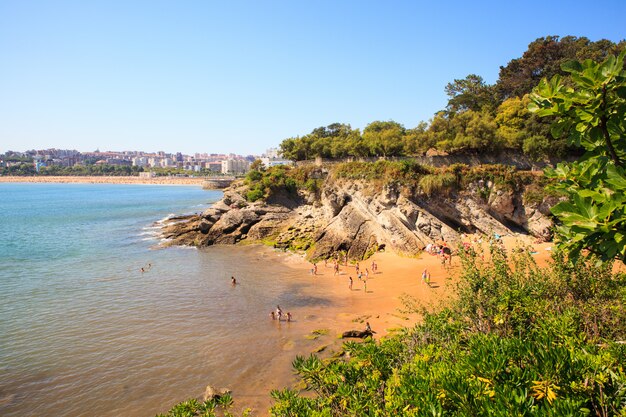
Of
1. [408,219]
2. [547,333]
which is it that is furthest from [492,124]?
[547,333]

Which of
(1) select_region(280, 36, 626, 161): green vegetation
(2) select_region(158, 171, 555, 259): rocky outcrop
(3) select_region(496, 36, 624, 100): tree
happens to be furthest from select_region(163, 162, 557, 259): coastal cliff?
(3) select_region(496, 36, 624, 100): tree

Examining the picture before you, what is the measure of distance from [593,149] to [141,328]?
69.5ft

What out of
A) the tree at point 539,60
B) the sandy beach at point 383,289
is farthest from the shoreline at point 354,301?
the tree at point 539,60

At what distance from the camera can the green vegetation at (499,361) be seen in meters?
5.23

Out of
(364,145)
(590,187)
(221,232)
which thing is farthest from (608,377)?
(364,145)

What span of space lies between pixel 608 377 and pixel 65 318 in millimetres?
24975

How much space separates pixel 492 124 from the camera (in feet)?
123

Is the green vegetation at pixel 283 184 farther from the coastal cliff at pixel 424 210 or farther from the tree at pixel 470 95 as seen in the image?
the tree at pixel 470 95

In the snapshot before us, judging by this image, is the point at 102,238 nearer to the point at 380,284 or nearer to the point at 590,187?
the point at 380,284

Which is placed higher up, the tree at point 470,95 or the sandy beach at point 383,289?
the tree at point 470,95

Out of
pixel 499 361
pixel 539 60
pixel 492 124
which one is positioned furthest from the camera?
pixel 539 60

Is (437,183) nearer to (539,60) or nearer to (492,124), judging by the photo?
(492,124)

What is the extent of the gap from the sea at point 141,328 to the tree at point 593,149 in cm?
1236

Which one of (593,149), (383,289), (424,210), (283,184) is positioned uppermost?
(593,149)
